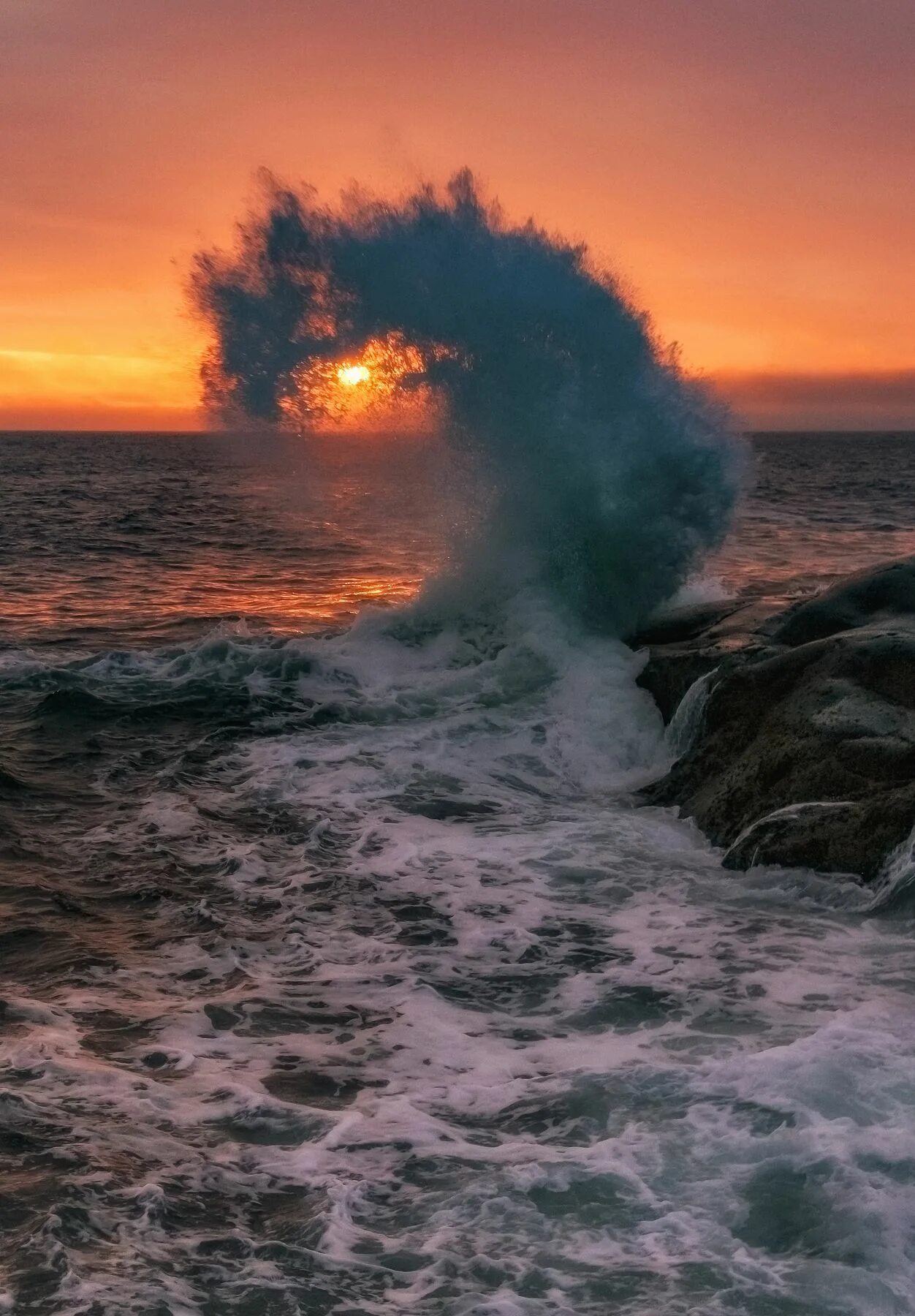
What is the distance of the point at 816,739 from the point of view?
27.0 ft

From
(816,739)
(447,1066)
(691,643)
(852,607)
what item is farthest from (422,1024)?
(691,643)

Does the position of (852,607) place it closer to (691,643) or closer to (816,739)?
(691,643)

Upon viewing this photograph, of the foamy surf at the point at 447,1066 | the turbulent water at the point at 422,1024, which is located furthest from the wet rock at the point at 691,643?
the foamy surf at the point at 447,1066

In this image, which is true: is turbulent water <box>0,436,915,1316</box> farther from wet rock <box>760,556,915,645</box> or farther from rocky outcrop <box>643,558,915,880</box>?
wet rock <box>760,556,915,645</box>

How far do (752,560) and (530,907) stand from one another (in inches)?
649

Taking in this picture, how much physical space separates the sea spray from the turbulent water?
83.9 inches

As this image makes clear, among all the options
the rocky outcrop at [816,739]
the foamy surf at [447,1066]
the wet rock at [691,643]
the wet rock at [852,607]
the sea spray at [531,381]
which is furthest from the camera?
the sea spray at [531,381]

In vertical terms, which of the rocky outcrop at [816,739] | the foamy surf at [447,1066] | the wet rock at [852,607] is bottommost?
the foamy surf at [447,1066]

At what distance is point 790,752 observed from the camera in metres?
8.29

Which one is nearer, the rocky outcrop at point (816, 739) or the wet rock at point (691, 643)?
the rocky outcrop at point (816, 739)

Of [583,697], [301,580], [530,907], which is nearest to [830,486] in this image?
[301,580]

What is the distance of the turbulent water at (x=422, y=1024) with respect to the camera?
12.8 ft

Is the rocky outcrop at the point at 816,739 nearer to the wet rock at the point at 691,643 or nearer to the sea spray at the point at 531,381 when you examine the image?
the wet rock at the point at 691,643

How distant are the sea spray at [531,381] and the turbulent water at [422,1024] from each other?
213 centimetres
